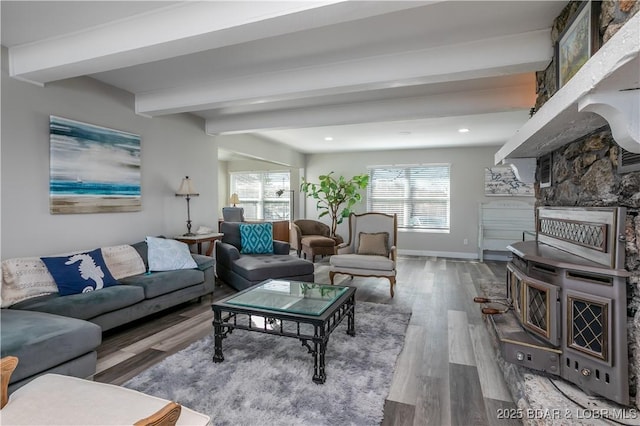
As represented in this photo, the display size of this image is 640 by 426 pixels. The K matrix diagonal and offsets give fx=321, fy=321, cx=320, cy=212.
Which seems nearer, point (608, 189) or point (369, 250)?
point (608, 189)

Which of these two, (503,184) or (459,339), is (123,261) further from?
(503,184)

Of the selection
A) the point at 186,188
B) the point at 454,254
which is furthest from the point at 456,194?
the point at 186,188

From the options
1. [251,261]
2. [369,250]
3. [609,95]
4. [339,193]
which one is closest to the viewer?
[609,95]

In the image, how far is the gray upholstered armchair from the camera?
6.22 meters


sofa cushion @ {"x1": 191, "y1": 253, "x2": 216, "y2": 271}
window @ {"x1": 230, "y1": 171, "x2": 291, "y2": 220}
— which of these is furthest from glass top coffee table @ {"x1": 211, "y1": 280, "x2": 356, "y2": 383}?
window @ {"x1": 230, "y1": 171, "x2": 291, "y2": 220}

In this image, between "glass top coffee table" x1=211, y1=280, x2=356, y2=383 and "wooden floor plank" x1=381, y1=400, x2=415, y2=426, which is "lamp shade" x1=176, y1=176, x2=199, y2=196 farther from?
"wooden floor plank" x1=381, y1=400, x2=415, y2=426

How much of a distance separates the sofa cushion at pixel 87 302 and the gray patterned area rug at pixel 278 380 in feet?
2.50

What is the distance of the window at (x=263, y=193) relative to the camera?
824 centimetres

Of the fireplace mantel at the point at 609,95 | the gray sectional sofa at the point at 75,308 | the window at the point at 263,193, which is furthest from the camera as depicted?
the window at the point at 263,193

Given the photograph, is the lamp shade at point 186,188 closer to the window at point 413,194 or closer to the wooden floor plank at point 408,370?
the wooden floor plank at point 408,370

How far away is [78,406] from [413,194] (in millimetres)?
7025

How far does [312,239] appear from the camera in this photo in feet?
20.6

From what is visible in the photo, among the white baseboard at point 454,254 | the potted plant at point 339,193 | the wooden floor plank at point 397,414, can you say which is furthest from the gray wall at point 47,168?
the white baseboard at point 454,254

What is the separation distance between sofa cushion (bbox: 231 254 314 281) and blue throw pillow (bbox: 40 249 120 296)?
1367 mm
